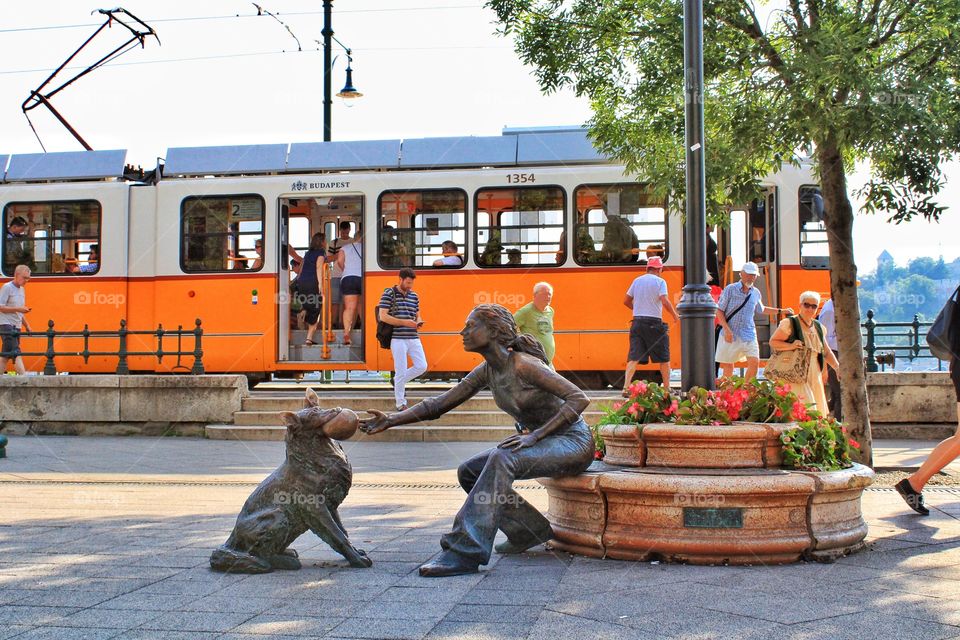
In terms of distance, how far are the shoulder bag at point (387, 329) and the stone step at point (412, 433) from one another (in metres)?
1.16

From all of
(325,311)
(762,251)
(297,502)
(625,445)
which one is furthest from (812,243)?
(297,502)

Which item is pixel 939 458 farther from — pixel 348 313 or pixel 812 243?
pixel 348 313

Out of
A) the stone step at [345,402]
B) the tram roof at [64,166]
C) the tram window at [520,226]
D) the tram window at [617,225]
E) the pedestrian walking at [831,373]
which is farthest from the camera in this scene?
the tram roof at [64,166]

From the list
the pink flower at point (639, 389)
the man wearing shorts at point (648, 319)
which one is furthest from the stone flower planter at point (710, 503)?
the man wearing shorts at point (648, 319)

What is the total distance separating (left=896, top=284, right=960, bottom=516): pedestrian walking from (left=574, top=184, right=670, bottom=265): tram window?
8454 millimetres

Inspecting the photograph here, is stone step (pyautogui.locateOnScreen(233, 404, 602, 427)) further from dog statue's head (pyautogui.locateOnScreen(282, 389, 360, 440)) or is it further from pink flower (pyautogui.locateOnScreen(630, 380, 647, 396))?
dog statue's head (pyautogui.locateOnScreen(282, 389, 360, 440))

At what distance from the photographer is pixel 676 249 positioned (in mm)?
15844

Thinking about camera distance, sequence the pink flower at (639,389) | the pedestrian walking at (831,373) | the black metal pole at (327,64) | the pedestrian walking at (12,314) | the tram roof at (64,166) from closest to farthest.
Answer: the pink flower at (639,389) < the pedestrian walking at (831,373) < the pedestrian walking at (12,314) < the tram roof at (64,166) < the black metal pole at (327,64)

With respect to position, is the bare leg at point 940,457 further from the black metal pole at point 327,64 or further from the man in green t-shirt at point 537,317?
the black metal pole at point 327,64

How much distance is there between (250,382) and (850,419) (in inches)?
403

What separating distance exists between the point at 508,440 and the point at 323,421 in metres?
1.02

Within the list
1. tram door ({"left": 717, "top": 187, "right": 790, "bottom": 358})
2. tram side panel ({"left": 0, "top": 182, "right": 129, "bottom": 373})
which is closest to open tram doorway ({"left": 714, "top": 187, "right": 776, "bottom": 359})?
tram door ({"left": 717, "top": 187, "right": 790, "bottom": 358})

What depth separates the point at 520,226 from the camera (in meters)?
16.4

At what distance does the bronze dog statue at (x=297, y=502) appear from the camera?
5754mm
